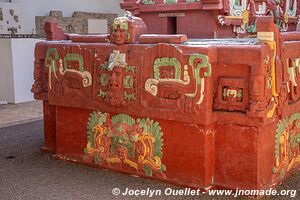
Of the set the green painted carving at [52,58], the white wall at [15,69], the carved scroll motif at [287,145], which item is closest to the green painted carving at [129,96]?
the green painted carving at [52,58]

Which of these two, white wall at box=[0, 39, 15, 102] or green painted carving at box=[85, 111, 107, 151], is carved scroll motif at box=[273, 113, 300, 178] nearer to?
green painted carving at box=[85, 111, 107, 151]

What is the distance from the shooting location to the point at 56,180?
395 centimetres

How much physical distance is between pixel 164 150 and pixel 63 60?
1.42 metres

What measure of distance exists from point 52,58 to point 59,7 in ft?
23.9

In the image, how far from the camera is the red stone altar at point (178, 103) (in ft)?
11.4

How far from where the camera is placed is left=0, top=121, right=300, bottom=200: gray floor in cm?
361

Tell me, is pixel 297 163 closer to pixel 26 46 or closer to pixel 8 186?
pixel 8 186

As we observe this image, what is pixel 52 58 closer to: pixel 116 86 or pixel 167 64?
pixel 116 86

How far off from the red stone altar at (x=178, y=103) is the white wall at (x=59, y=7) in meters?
6.29

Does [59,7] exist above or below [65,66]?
above

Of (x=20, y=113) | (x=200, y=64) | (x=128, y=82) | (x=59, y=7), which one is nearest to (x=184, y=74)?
(x=200, y=64)

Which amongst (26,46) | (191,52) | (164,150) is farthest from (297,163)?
(26,46)

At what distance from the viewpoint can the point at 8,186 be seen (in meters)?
3.82

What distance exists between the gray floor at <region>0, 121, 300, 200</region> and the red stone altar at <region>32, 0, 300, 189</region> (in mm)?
139
